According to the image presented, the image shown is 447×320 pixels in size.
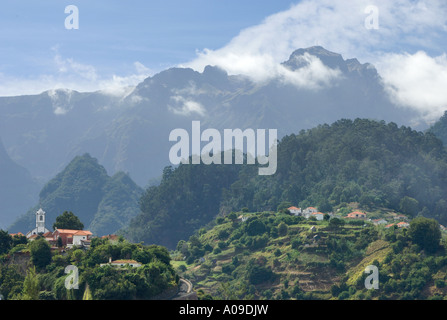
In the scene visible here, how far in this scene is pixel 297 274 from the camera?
150 metres

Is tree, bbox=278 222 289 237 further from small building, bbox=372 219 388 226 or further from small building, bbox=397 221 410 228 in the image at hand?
small building, bbox=397 221 410 228

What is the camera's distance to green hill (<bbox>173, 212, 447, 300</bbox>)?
140 metres

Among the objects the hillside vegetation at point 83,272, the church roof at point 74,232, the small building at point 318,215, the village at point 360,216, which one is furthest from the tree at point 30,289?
the small building at point 318,215

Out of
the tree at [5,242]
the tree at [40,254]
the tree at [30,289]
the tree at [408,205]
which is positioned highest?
the tree at [408,205]

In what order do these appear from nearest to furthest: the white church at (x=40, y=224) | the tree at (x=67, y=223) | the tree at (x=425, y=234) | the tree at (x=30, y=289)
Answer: the tree at (x=30, y=289) → the tree at (x=67, y=223) → the white church at (x=40, y=224) → the tree at (x=425, y=234)

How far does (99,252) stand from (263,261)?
56403 mm

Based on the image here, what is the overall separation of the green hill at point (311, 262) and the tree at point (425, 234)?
0.69 m

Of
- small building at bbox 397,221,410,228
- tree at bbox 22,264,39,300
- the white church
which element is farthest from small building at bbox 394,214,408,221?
tree at bbox 22,264,39,300

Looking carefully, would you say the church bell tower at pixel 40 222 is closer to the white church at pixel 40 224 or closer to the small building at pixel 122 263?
the white church at pixel 40 224

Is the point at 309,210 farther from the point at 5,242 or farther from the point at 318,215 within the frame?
the point at 5,242

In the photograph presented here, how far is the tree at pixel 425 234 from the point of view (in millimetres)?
145000

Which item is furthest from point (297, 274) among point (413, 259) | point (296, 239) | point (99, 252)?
point (99, 252)
